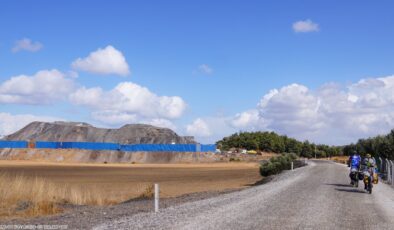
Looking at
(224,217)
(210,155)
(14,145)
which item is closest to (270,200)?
(224,217)

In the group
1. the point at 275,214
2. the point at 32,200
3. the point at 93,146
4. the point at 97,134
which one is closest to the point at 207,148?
the point at 93,146

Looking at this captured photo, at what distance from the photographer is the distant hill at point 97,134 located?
467ft

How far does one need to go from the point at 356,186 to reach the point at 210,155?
9109cm

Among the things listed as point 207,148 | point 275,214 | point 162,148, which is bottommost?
point 275,214

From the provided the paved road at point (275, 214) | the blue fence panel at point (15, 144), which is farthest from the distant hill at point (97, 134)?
the paved road at point (275, 214)

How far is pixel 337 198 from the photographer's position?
65.8 ft

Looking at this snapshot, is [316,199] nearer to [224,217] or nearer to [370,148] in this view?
[224,217]

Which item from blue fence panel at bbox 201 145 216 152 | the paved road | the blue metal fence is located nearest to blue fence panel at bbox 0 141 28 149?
the blue metal fence

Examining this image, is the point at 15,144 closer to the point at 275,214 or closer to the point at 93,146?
the point at 93,146

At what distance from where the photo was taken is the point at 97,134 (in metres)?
146

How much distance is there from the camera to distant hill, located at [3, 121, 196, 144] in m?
142

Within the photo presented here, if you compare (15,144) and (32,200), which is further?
(15,144)

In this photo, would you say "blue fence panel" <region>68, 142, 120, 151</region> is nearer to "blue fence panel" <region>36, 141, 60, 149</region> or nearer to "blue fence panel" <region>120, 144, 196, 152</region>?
"blue fence panel" <region>120, 144, 196, 152</region>

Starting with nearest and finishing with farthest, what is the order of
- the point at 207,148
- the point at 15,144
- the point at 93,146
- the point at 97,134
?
the point at 93,146 → the point at 207,148 → the point at 15,144 → the point at 97,134
